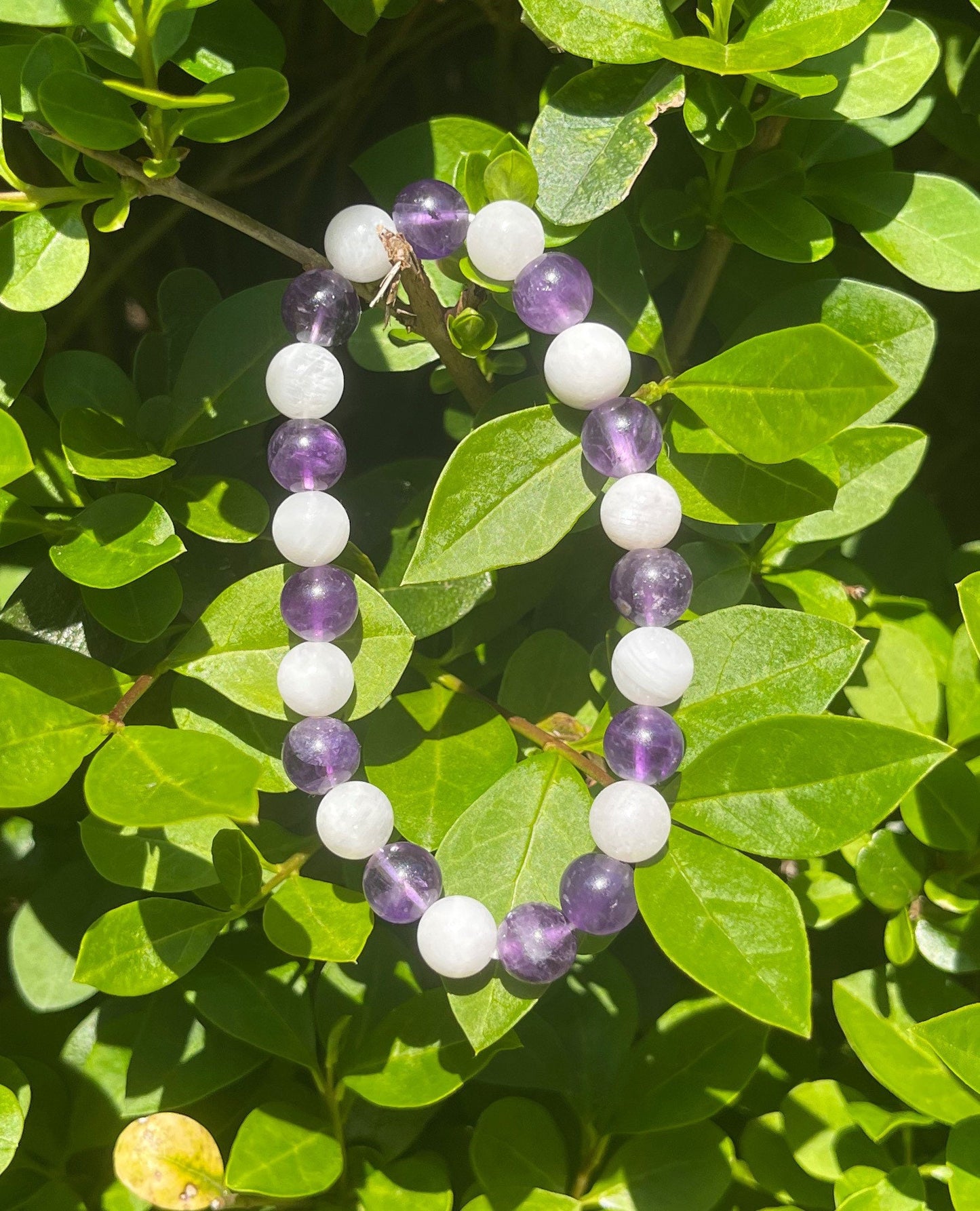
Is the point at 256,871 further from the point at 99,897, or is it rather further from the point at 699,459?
the point at 699,459

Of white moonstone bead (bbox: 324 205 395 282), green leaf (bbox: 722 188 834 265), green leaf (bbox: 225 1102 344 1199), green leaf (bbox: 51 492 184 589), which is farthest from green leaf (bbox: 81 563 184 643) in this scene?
green leaf (bbox: 722 188 834 265)

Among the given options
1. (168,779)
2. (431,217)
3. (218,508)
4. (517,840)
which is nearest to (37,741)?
(168,779)

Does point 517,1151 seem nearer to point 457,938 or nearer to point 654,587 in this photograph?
point 457,938

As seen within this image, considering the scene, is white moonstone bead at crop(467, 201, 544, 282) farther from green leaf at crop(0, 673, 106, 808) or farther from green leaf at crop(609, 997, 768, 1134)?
green leaf at crop(609, 997, 768, 1134)

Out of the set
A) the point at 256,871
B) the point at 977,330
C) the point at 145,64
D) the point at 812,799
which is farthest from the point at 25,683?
the point at 977,330

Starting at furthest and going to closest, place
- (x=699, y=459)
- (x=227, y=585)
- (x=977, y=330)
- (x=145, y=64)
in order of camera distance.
→ 1. (x=977, y=330)
2. (x=227, y=585)
3. (x=699, y=459)
4. (x=145, y=64)

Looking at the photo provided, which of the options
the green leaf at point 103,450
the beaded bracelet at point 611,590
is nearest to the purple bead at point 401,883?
the beaded bracelet at point 611,590
